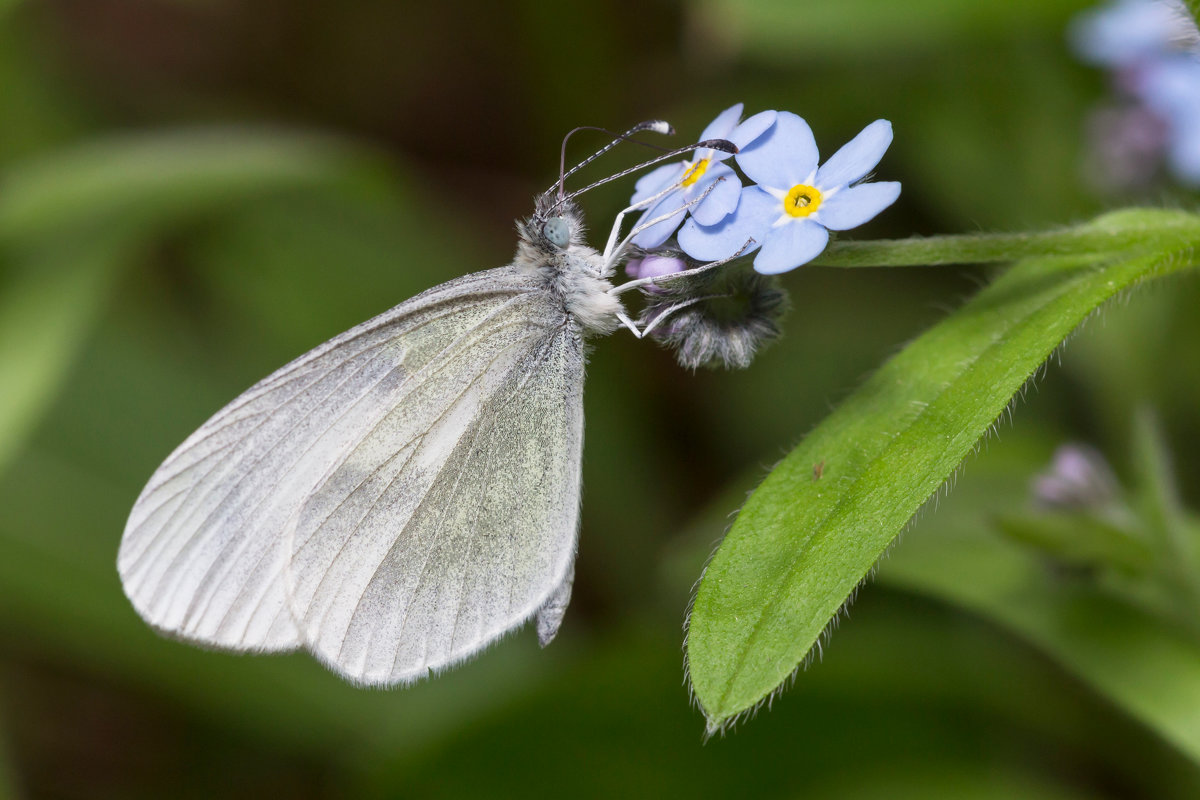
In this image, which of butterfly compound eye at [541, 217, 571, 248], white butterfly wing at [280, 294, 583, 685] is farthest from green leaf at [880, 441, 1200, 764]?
butterfly compound eye at [541, 217, 571, 248]

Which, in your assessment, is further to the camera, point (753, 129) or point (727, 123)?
point (727, 123)

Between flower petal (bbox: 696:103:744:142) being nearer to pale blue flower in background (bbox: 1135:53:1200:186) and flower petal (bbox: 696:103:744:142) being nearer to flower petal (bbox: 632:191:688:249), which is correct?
flower petal (bbox: 632:191:688:249)

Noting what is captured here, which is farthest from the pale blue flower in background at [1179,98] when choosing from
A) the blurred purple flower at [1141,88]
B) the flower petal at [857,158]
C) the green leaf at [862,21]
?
the flower petal at [857,158]

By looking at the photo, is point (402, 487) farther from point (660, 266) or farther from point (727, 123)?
point (727, 123)

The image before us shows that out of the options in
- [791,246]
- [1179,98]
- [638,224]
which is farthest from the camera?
[1179,98]

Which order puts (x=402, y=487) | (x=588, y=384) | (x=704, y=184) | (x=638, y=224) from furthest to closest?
1. (x=588, y=384)
2. (x=402, y=487)
3. (x=638, y=224)
4. (x=704, y=184)

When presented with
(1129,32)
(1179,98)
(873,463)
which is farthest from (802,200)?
(1129,32)

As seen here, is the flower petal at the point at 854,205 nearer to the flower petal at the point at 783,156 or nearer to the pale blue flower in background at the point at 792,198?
the pale blue flower in background at the point at 792,198

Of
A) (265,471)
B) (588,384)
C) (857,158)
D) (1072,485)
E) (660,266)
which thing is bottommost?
(588,384)
